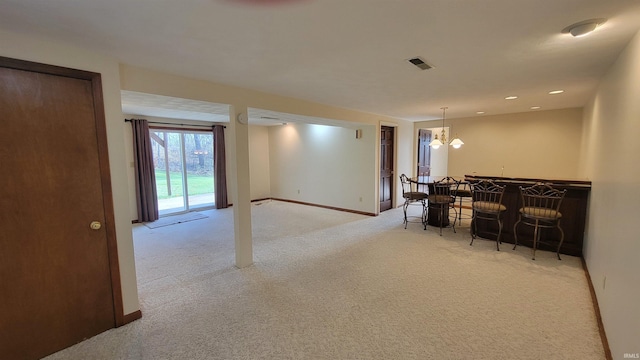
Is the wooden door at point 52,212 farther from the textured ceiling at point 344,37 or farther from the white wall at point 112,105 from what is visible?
the textured ceiling at point 344,37

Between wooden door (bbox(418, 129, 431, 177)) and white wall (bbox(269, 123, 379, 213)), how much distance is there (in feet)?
7.17

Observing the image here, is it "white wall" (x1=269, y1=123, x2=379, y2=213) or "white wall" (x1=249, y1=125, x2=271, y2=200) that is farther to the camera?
"white wall" (x1=249, y1=125, x2=271, y2=200)

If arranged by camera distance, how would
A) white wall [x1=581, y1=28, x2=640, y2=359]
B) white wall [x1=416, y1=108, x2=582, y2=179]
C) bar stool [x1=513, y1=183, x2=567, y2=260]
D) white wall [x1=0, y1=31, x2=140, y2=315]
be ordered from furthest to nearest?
white wall [x1=416, y1=108, x2=582, y2=179] < bar stool [x1=513, y1=183, x2=567, y2=260] < white wall [x1=0, y1=31, x2=140, y2=315] < white wall [x1=581, y1=28, x2=640, y2=359]

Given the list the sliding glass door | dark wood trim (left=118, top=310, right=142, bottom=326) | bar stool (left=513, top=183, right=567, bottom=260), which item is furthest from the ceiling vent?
the sliding glass door

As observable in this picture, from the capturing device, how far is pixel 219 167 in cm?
708

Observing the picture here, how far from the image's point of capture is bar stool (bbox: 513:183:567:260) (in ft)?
11.7

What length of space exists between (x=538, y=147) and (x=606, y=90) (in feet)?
11.0

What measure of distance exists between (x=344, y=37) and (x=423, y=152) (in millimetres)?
6470

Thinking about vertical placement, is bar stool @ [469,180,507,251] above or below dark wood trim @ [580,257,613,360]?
above

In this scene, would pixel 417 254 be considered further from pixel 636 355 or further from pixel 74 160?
pixel 74 160

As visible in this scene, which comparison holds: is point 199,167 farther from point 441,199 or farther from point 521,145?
point 521,145

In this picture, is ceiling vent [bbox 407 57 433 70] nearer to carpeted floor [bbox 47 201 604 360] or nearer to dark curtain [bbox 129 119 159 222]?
carpeted floor [bbox 47 201 604 360]

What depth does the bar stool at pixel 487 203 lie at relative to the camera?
4069mm

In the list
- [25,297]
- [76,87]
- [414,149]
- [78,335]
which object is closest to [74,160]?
[76,87]
